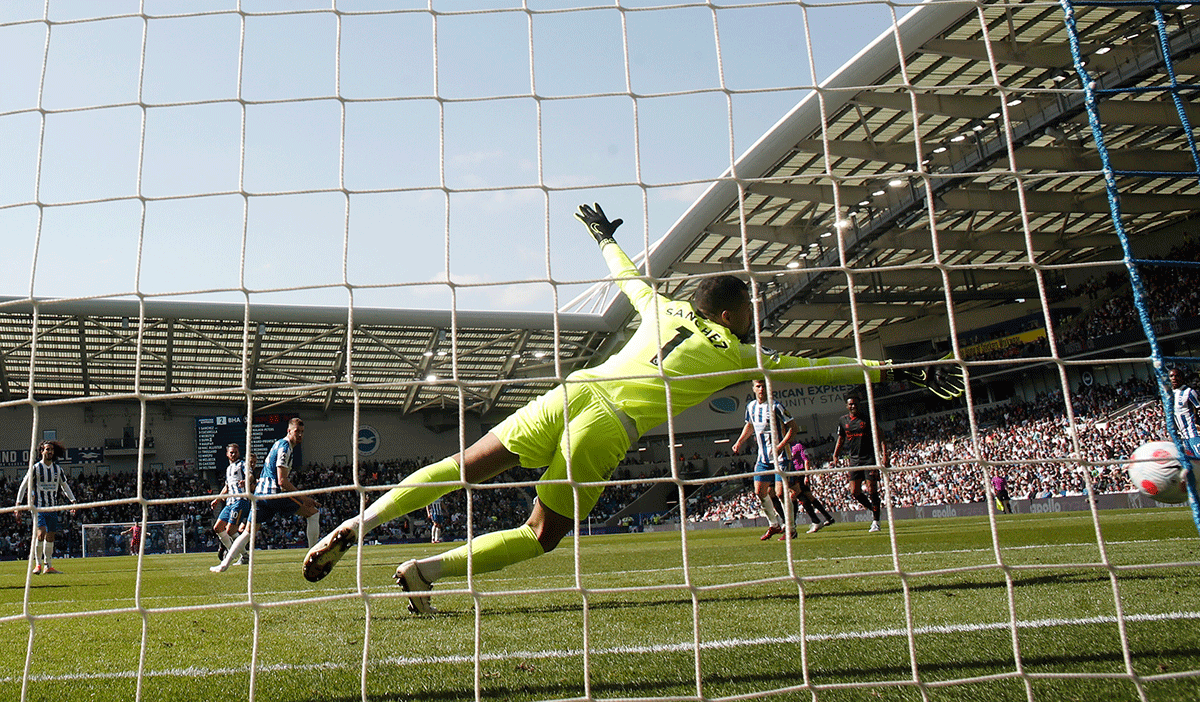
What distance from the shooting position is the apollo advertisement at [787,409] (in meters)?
37.6

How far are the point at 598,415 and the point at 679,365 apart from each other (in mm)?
385

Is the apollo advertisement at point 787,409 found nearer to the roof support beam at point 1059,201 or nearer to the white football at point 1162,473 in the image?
the roof support beam at point 1059,201

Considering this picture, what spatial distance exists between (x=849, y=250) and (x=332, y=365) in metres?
18.0

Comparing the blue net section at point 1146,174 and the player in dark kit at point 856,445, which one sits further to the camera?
the player in dark kit at point 856,445

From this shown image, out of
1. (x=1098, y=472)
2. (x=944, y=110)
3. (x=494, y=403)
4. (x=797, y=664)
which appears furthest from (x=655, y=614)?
(x=494, y=403)

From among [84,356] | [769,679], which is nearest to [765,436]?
[769,679]

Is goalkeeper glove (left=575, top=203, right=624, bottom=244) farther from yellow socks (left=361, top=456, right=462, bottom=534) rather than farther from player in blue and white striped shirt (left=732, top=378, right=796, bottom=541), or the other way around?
player in blue and white striped shirt (left=732, top=378, right=796, bottom=541)

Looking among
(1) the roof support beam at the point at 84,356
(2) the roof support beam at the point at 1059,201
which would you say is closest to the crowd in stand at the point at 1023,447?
(2) the roof support beam at the point at 1059,201

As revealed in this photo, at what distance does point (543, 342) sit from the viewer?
2838 centimetres

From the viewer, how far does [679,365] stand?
11.1ft

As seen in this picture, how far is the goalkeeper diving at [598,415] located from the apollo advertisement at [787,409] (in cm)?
3346

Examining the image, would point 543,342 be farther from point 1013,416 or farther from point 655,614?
point 655,614

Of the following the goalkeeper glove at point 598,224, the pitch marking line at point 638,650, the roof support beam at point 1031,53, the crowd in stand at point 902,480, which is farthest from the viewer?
the crowd in stand at point 902,480

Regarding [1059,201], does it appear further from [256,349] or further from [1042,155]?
[256,349]
